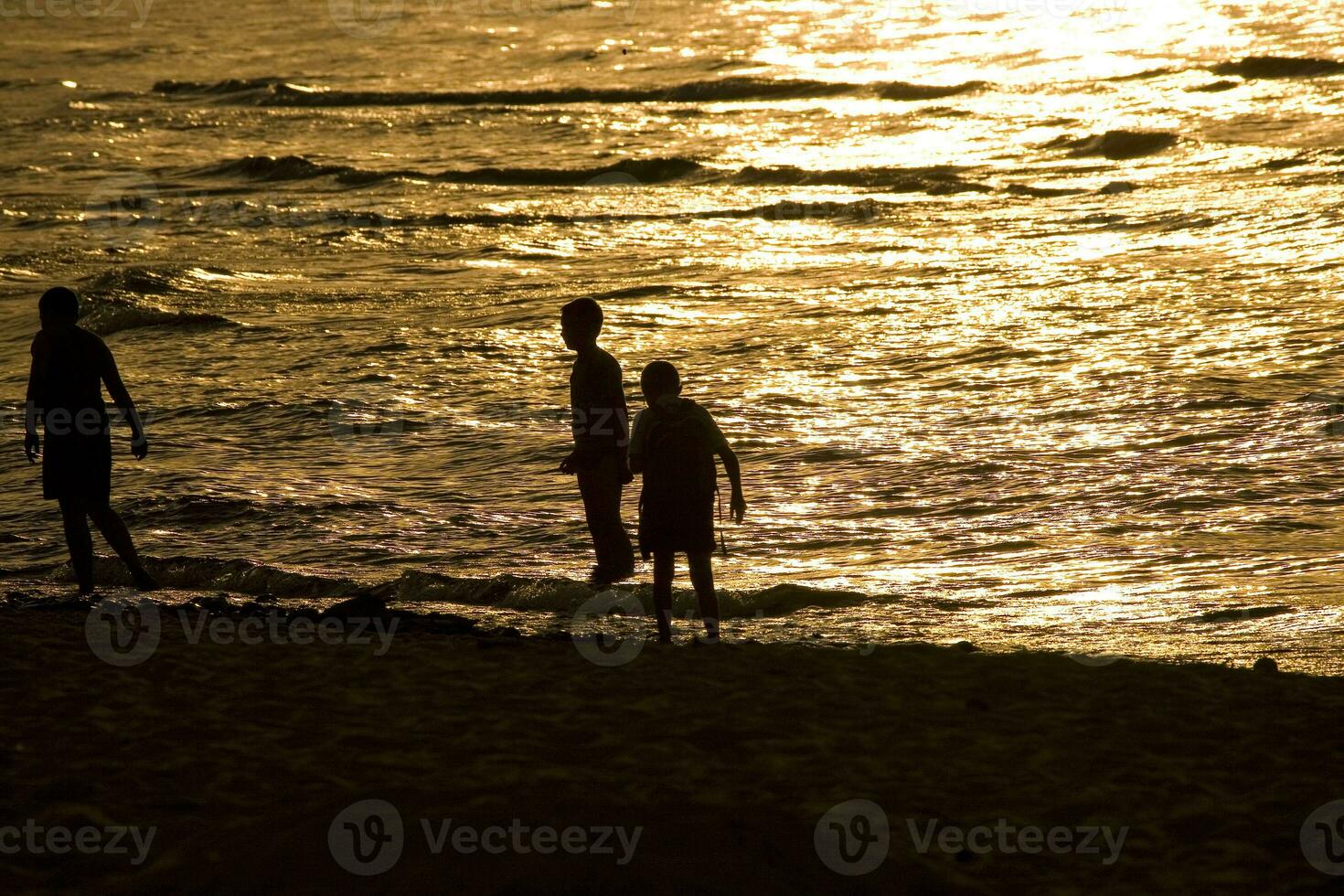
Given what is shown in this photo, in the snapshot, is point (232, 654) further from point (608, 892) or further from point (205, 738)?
point (608, 892)

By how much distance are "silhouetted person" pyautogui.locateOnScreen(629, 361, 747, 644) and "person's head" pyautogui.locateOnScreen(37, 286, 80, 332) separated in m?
3.14

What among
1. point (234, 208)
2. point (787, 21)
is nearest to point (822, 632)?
point (234, 208)

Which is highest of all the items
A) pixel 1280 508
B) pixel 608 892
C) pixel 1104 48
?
pixel 1104 48

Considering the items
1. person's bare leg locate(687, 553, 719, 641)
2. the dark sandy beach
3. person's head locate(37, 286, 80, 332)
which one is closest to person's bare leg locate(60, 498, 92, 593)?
person's head locate(37, 286, 80, 332)

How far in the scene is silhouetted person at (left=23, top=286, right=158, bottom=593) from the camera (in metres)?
7.98

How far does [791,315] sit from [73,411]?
895 centimetres

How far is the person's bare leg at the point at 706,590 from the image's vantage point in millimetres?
7094

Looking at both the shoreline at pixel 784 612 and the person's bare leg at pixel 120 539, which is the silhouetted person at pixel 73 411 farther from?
the shoreline at pixel 784 612

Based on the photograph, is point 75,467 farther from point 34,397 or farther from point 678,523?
point 678,523

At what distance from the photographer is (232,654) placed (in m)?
6.72

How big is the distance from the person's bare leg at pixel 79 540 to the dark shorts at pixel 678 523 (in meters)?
3.13

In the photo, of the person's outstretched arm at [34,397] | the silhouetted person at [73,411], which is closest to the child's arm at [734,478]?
the silhouetted person at [73,411]

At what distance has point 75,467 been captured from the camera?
8031mm

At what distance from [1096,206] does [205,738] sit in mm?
17242
